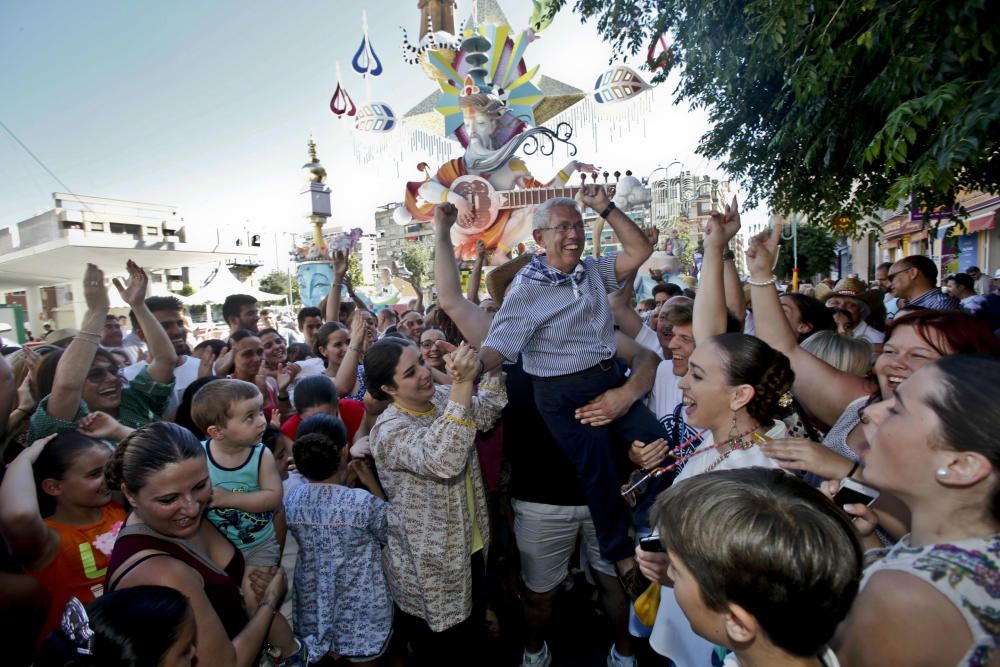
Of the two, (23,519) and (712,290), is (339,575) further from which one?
(712,290)

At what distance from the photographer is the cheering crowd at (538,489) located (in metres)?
1.09

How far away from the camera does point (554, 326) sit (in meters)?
2.54

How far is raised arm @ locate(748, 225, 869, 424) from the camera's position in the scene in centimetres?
234

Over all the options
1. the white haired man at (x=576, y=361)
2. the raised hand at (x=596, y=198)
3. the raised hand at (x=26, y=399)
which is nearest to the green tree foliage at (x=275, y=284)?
the raised hand at (x=26, y=399)

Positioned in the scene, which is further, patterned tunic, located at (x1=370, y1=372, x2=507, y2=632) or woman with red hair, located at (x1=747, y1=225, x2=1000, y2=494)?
patterned tunic, located at (x1=370, y1=372, x2=507, y2=632)

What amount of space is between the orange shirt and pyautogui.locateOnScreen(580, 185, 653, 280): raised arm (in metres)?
2.62

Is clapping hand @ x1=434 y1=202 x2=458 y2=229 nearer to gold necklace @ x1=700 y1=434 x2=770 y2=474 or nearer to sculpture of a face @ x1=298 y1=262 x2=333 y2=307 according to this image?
gold necklace @ x1=700 y1=434 x2=770 y2=474

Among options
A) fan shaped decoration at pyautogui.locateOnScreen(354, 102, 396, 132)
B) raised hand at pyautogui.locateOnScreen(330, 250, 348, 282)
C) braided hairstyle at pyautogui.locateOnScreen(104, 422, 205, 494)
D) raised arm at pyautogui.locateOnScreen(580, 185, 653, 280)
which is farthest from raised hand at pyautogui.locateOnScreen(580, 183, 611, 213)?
fan shaped decoration at pyautogui.locateOnScreen(354, 102, 396, 132)

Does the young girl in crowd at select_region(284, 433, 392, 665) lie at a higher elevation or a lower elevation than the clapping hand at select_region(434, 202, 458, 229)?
lower

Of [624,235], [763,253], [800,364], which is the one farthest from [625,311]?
[800,364]

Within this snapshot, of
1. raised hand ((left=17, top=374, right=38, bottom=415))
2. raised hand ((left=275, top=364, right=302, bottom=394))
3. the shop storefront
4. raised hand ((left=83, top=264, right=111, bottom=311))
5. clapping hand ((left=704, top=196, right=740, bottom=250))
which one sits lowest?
raised hand ((left=275, top=364, right=302, bottom=394))

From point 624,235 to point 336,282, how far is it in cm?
376

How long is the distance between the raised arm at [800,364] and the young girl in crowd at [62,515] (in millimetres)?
2980

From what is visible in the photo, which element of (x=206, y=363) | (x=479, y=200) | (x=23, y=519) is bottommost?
(x=23, y=519)
